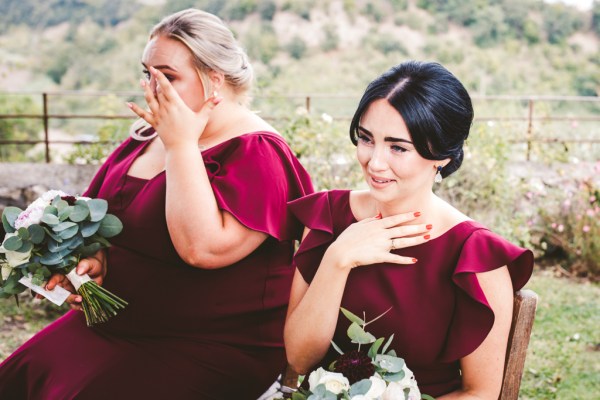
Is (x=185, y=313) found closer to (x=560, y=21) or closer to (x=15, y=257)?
(x=15, y=257)

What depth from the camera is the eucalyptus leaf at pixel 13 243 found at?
188 centimetres

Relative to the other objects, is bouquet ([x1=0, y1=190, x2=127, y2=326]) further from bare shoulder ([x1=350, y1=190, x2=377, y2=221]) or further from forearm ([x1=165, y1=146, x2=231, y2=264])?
bare shoulder ([x1=350, y1=190, x2=377, y2=221])

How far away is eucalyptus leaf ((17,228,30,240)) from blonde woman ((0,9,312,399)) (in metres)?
0.16

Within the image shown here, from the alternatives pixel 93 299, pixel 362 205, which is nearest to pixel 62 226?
pixel 93 299

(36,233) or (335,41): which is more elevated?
(36,233)

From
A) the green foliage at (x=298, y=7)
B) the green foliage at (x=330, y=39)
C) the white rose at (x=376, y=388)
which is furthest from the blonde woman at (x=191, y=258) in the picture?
the green foliage at (x=298, y=7)

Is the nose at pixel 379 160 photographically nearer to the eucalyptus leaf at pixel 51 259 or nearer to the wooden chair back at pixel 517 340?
the wooden chair back at pixel 517 340

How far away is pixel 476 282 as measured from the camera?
5.12 feet

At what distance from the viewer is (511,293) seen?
158 cm

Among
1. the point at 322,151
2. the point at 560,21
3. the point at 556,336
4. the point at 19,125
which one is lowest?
the point at 19,125

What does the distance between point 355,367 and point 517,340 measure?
0.44 m

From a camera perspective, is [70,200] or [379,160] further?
[70,200]

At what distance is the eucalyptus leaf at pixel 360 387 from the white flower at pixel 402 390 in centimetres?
7

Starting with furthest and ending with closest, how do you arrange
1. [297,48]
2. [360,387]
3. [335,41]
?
[335,41] → [297,48] → [360,387]
